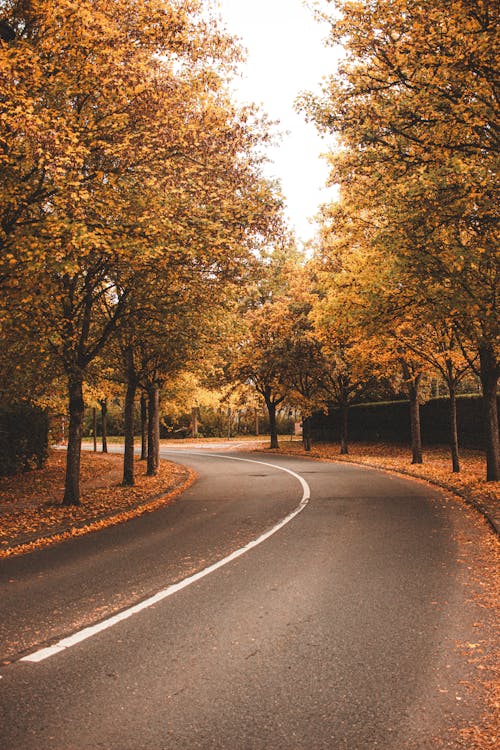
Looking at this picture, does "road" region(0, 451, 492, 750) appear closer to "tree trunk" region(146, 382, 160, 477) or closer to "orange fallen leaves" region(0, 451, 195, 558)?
"orange fallen leaves" region(0, 451, 195, 558)

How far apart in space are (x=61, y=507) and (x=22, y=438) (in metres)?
8.89

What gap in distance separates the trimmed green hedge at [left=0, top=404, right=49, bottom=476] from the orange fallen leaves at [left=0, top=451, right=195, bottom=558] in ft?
1.61

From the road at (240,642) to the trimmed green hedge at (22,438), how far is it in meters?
11.3

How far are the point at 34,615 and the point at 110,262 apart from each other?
826cm

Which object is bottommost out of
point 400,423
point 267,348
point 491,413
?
point 400,423

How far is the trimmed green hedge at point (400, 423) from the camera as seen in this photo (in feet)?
97.9

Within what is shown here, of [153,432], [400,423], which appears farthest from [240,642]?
[400,423]

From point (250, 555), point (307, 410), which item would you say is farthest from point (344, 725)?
point (307, 410)

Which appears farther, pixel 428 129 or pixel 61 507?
pixel 61 507

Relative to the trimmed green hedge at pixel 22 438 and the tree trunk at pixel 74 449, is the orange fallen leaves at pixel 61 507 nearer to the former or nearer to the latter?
the tree trunk at pixel 74 449

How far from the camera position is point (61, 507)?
45.2 ft

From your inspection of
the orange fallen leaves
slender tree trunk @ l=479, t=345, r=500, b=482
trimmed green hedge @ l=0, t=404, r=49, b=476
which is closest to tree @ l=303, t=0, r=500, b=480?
slender tree trunk @ l=479, t=345, r=500, b=482

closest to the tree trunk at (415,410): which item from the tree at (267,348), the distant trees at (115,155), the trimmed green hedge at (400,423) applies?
the trimmed green hedge at (400,423)

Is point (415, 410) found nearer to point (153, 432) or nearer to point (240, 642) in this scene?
point (153, 432)
